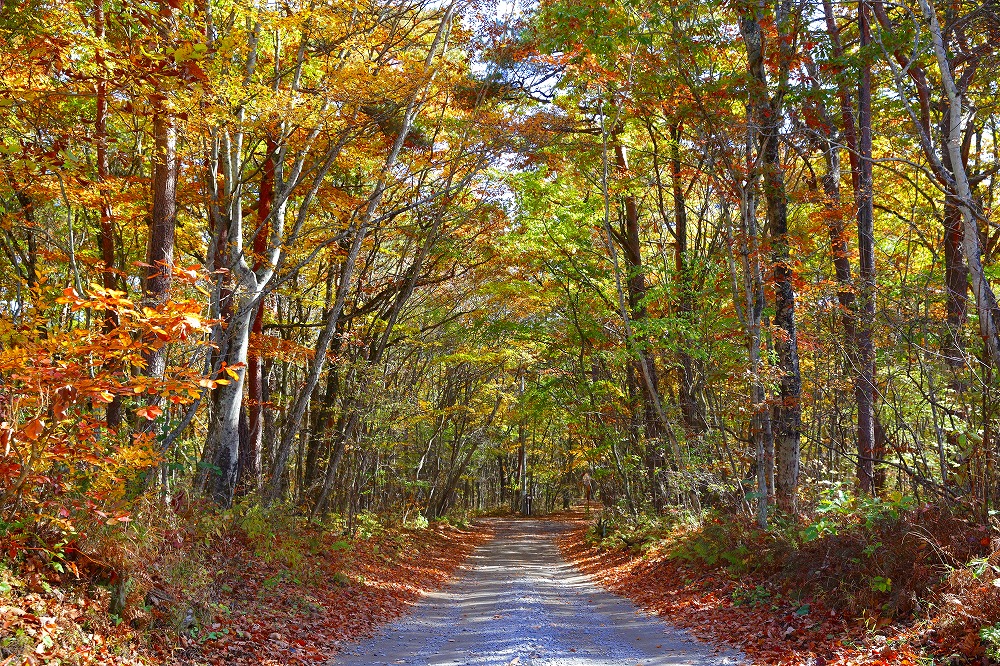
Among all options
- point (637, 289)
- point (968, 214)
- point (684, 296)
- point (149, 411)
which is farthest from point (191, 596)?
point (637, 289)

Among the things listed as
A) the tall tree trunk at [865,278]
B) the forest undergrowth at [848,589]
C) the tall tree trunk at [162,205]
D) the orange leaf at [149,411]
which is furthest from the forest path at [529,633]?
the tall tree trunk at [162,205]

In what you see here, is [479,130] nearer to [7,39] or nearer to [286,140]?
[286,140]

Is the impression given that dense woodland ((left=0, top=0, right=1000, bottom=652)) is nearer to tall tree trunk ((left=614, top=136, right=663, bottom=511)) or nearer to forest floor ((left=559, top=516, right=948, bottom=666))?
tall tree trunk ((left=614, top=136, right=663, bottom=511))

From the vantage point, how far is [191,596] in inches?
255

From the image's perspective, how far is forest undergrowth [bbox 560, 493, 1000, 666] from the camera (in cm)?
548

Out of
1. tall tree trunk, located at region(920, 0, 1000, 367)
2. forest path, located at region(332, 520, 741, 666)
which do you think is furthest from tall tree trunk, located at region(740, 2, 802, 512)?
forest path, located at region(332, 520, 741, 666)

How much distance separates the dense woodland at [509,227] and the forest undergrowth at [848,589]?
589mm

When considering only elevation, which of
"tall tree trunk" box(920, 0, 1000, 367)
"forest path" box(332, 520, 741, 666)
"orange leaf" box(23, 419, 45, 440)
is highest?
"tall tree trunk" box(920, 0, 1000, 367)

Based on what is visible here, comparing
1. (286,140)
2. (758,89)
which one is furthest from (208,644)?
(758,89)

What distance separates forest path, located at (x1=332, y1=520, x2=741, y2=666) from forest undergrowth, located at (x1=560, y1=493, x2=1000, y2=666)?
1.88 ft

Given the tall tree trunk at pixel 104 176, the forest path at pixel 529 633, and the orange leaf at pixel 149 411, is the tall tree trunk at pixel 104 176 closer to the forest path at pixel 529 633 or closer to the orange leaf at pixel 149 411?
the orange leaf at pixel 149 411

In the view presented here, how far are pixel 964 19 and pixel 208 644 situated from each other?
32.3ft

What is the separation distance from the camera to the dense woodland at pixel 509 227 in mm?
6430

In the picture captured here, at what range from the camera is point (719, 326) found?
11555 mm
